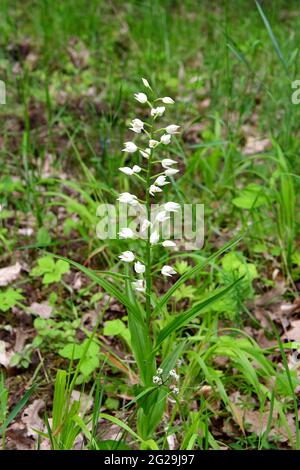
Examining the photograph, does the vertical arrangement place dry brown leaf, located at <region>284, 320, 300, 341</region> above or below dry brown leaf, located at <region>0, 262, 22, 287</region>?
below

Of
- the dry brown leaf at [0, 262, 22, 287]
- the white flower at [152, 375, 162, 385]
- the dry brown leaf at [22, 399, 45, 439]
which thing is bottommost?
the dry brown leaf at [22, 399, 45, 439]

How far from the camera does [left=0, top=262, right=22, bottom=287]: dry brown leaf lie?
2.96 m

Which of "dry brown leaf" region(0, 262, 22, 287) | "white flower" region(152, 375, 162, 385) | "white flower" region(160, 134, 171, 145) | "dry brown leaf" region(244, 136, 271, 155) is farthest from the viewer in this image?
"dry brown leaf" region(244, 136, 271, 155)

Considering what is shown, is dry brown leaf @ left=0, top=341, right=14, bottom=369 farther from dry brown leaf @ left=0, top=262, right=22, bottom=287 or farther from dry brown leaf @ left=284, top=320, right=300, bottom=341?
dry brown leaf @ left=284, top=320, right=300, bottom=341

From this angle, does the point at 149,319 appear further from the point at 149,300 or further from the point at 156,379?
the point at 156,379

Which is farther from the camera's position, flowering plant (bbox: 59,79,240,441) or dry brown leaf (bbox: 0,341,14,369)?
dry brown leaf (bbox: 0,341,14,369)

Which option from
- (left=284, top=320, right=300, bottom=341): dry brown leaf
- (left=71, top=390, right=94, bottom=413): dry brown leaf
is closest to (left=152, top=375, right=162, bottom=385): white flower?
(left=71, top=390, right=94, bottom=413): dry brown leaf

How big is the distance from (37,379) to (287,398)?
102 cm

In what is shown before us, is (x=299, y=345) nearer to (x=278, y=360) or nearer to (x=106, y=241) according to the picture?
(x=278, y=360)

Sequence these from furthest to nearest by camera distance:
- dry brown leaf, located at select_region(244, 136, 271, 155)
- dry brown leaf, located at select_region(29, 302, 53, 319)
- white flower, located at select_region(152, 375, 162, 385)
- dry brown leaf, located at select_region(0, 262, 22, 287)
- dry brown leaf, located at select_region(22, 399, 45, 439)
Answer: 1. dry brown leaf, located at select_region(244, 136, 271, 155)
2. dry brown leaf, located at select_region(0, 262, 22, 287)
3. dry brown leaf, located at select_region(29, 302, 53, 319)
4. dry brown leaf, located at select_region(22, 399, 45, 439)
5. white flower, located at select_region(152, 375, 162, 385)

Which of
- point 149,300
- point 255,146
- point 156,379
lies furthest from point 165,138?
point 255,146

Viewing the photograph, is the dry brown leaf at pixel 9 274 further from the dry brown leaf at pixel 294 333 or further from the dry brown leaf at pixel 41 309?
the dry brown leaf at pixel 294 333

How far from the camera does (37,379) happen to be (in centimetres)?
240

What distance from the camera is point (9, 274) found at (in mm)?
2988
